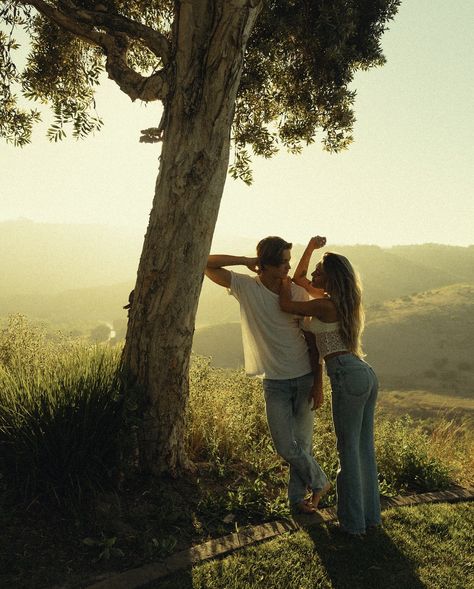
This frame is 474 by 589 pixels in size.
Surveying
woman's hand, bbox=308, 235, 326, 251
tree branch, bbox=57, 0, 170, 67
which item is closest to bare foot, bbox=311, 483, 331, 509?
woman's hand, bbox=308, 235, 326, 251

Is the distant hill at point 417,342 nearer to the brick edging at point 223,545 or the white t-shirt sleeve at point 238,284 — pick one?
the brick edging at point 223,545

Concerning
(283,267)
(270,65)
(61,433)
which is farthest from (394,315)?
(61,433)

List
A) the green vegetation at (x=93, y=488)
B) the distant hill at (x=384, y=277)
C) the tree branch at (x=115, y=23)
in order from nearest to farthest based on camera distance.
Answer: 1. the green vegetation at (x=93, y=488)
2. the tree branch at (x=115, y=23)
3. the distant hill at (x=384, y=277)

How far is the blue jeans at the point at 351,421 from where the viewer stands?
398 cm

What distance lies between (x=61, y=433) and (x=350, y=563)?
2.50 metres

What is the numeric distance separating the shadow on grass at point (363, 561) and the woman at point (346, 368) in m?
0.14

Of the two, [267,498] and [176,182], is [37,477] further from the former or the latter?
[176,182]

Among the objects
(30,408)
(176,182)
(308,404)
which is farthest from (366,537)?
(176,182)

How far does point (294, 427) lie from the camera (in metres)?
4.48

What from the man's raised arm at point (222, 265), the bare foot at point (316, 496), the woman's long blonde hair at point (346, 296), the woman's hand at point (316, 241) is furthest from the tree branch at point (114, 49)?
the bare foot at point (316, 496)

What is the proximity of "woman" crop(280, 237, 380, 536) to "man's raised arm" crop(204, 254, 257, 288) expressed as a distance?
1.79ft

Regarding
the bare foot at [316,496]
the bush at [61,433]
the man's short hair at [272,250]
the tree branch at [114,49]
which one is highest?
the tree branch at [114,49]

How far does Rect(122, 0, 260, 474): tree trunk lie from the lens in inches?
177

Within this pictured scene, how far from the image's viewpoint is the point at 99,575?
3.35 meters
